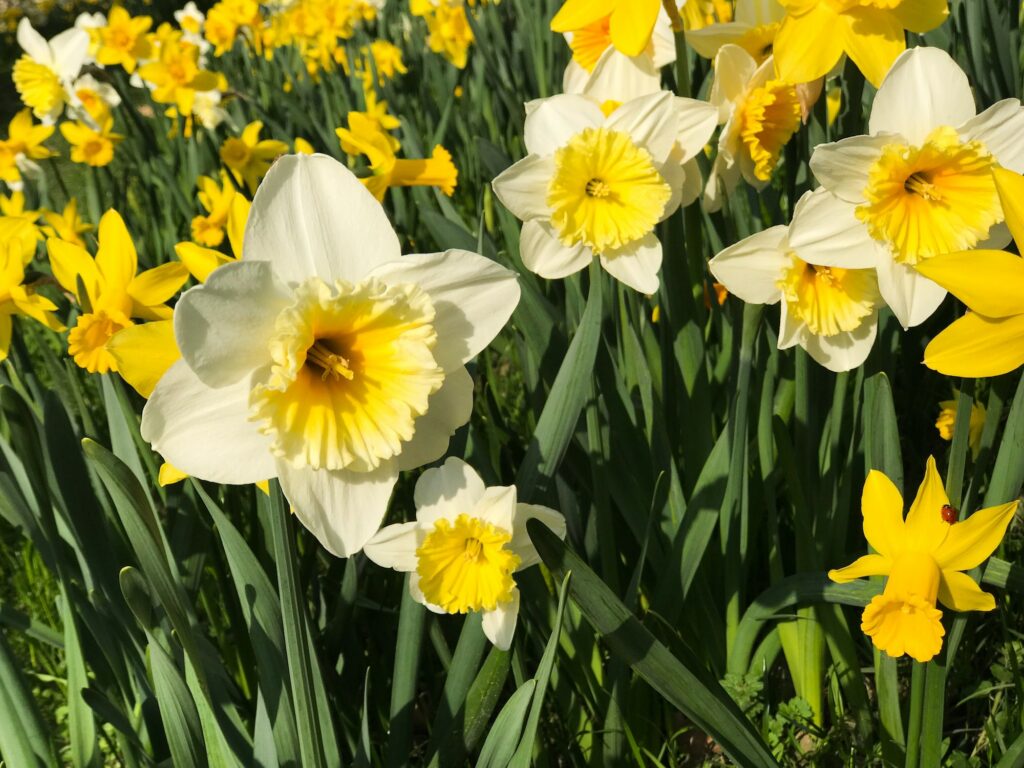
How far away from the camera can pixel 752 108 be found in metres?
1.35

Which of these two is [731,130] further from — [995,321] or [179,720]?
[179,720]

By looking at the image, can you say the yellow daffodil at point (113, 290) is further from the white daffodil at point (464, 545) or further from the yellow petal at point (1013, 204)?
the yellow petal at point (1013, 204)

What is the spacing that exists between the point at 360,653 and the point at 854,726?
0.83 meters

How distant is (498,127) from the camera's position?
336cm

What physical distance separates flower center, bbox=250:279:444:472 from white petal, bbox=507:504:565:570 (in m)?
0.28

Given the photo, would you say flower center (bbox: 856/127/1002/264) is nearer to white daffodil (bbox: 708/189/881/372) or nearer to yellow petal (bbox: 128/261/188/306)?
white daffodil (bbox: 708/189/881/372)

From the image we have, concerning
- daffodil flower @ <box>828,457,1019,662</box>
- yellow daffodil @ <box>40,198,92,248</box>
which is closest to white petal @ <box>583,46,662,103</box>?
daffodil flower @ <box>828,457,1019,662</box>

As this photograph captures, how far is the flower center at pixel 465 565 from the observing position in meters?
1.08

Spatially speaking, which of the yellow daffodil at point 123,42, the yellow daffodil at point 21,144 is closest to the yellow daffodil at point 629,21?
the yellow daffodil at point 21,144

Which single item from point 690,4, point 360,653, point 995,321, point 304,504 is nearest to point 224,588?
point 360,653

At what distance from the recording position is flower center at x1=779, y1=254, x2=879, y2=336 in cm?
122

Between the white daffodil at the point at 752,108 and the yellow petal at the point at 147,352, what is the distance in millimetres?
839

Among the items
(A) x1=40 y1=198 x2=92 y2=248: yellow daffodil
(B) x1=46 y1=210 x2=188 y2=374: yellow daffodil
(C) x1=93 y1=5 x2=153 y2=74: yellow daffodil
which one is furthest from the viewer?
(C) x1=93 y1=5 x2=153 y2=74: yellow daffodil

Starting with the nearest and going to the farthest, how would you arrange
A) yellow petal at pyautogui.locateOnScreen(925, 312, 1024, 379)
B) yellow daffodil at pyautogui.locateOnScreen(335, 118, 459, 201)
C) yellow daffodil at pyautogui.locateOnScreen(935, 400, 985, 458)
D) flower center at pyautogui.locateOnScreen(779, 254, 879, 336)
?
yellow petal at pyautogui.locateOnScreen(925, 312, 1024, 379)
flower center at pyautogui.locateOnScreen(779, 254, 879, 336)
yellow daffodil at pyautogui.locateOnScreen(935, 400, 985, 458)
yellow daffodil at pyautogui.locateOnScreen(335, 118, 459, 201)
